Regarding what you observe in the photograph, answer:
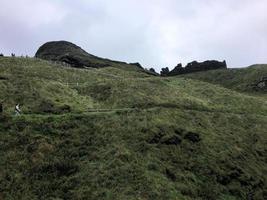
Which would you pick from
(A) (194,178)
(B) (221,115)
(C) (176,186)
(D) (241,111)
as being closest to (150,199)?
(C) (176,186)

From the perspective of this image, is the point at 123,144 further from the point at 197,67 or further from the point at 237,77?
the point at 197,67

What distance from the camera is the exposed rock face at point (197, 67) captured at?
494 feet

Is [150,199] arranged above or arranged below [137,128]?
below

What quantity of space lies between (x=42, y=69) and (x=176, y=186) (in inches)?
1846

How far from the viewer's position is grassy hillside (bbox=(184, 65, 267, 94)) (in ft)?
389

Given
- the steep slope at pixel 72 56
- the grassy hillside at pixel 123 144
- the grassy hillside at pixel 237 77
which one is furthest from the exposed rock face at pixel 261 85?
the grassy hillside at pixel 123 144

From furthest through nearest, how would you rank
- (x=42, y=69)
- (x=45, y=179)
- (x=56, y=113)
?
(x=42, y=69) → (x=56, y=113) → (x=45, y=179)

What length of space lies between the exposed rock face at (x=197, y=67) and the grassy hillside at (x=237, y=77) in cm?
841

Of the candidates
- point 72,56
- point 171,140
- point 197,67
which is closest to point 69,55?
point 72,56

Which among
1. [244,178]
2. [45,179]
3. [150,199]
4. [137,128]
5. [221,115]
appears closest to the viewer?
[150,199]

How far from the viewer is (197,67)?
152m

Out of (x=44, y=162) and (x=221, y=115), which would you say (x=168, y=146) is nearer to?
(x=44, y=162)

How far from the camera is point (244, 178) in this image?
51188 millimetres

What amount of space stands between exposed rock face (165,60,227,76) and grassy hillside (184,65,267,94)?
8.41 metres
